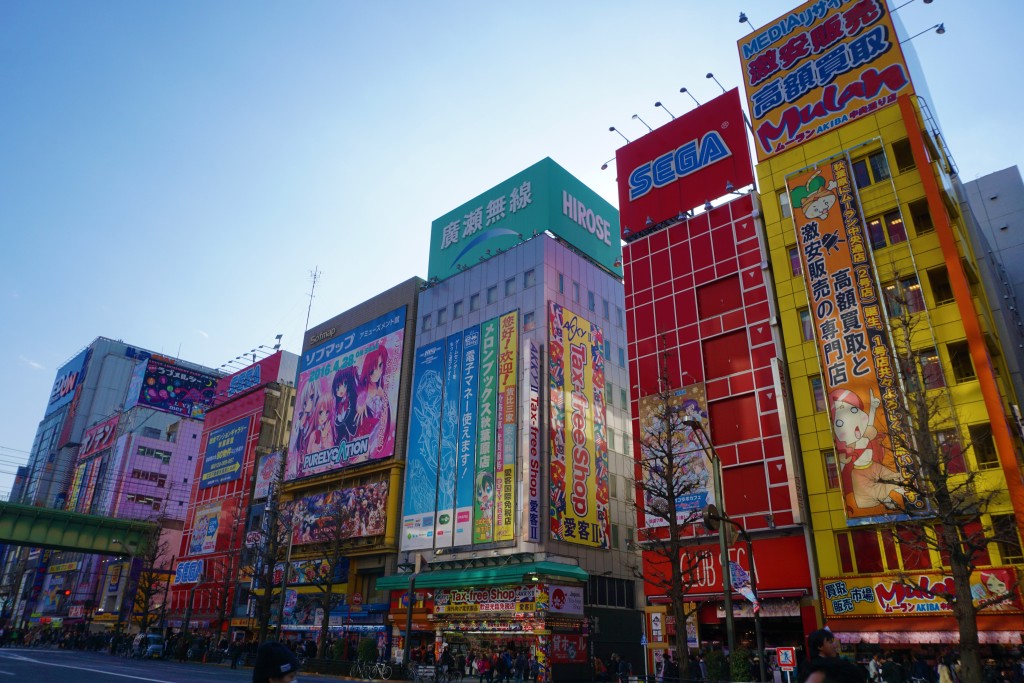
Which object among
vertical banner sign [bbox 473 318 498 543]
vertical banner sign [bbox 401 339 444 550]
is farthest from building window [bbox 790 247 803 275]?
vertical banner sign [bbox 401 339 444 550]

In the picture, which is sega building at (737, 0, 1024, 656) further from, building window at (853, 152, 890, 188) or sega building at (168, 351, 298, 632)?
sega building at (168, 351, 298, 632)

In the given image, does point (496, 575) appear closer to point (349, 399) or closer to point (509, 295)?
point (509, 295)

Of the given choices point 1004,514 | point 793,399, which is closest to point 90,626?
point 793,399

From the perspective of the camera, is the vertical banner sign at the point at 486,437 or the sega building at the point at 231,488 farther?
the sega building at the point at 231,488

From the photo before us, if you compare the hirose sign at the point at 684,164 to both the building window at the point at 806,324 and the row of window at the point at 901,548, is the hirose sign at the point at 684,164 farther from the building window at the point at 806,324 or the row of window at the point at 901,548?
the row of window at the point at 901,548

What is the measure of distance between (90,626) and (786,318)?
90.4 meters

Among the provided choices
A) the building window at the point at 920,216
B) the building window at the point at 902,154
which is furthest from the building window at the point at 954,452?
the building window at the point at 902,154

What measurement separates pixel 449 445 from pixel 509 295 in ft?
37.0

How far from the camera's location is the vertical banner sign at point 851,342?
2761 cm

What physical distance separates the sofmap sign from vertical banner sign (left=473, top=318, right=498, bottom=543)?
20.6 metres

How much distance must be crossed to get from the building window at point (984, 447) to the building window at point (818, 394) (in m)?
5.93

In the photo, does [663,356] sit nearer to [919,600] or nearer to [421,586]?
[919,600]

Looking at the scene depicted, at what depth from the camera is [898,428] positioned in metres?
26.9

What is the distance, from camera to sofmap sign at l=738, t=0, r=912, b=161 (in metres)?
34.3
